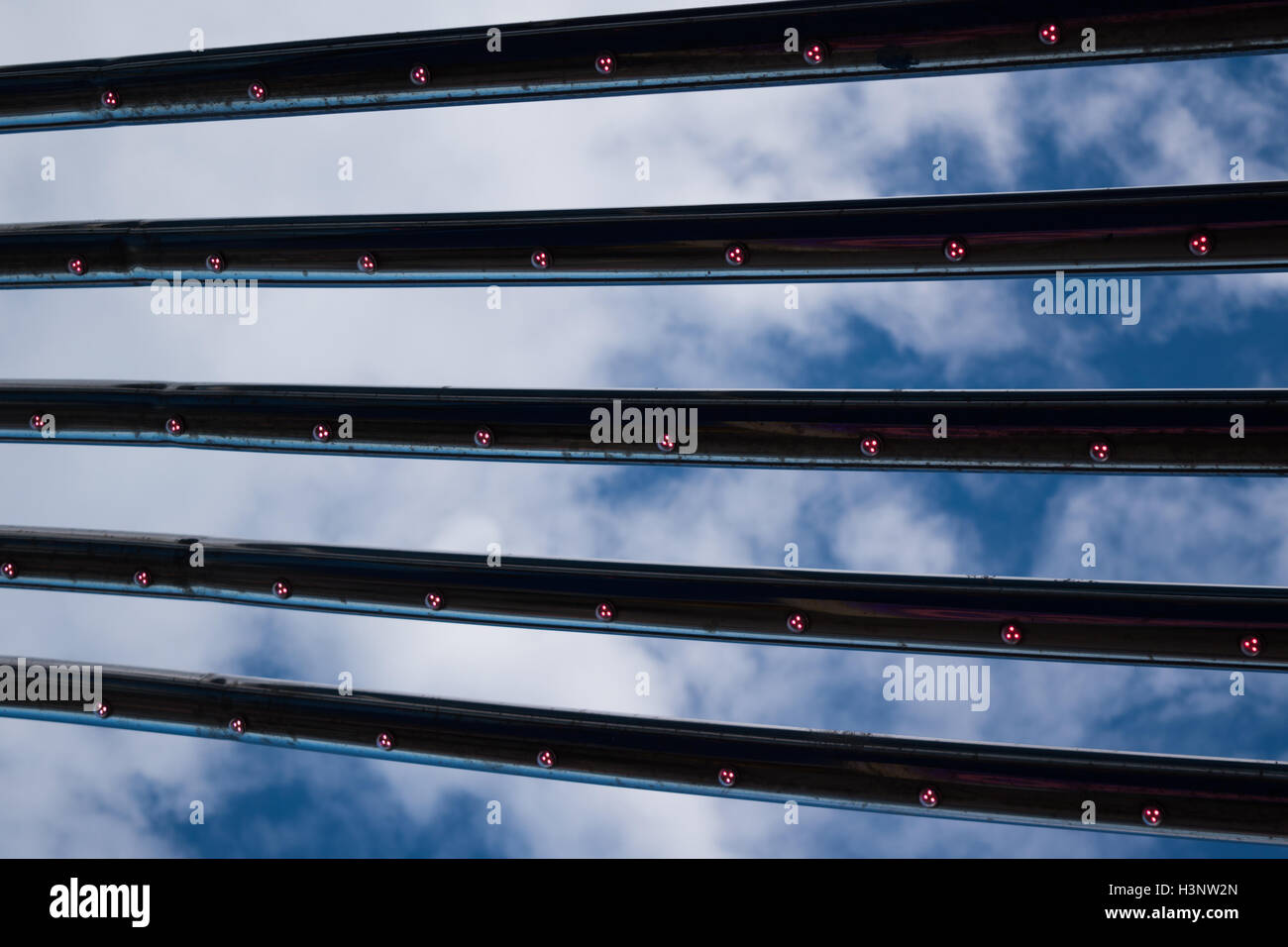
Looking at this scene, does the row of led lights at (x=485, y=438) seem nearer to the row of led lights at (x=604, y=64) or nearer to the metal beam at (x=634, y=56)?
the metal beam at (x=634, y=56)

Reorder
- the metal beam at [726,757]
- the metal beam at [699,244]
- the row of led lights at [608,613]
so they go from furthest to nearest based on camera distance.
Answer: the metal beam at [726,757]
the row of led lights at [608,613]
the metal beam at [699,244]

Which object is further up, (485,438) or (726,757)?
(485,438)

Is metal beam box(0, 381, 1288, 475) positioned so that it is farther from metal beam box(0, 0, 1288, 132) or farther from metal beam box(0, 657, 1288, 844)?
metal beam box(0, 0, 1288, 132)

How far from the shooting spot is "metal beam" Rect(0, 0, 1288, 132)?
48.6 feet

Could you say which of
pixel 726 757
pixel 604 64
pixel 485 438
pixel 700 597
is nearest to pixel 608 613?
pixel 700 597

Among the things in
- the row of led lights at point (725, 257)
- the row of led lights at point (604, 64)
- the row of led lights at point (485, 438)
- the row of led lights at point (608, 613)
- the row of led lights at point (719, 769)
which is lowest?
the row of led lights at point (719, 769)

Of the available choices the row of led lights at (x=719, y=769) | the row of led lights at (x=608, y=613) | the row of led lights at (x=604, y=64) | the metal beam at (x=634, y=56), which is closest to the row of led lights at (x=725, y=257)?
the metal beam at (x=634, y=56)

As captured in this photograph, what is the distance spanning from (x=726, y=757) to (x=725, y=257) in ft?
23.5

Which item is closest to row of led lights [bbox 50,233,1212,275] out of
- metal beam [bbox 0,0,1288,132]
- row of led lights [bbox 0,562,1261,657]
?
metal beam [bbox 0,0,1288,132]

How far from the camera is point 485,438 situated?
58.3 ft

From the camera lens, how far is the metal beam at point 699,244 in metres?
15.1

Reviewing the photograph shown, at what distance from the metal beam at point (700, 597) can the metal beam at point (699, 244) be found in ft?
13.3

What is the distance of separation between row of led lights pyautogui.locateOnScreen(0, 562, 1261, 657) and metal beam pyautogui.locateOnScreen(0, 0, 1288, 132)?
704cm

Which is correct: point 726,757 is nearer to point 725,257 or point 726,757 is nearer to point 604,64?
point 725,257
